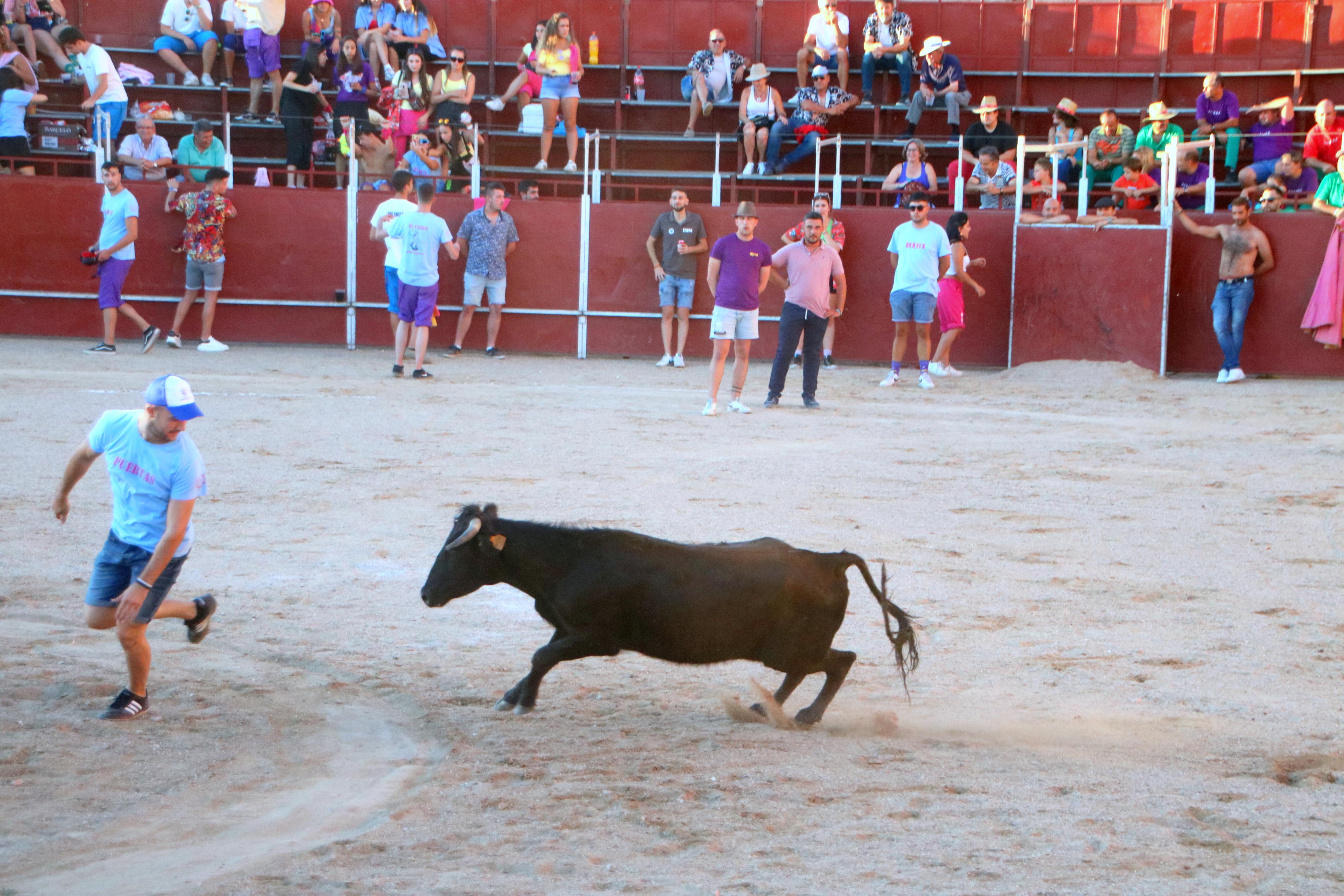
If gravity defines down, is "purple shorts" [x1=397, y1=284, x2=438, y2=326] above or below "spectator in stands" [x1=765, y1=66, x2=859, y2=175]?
below

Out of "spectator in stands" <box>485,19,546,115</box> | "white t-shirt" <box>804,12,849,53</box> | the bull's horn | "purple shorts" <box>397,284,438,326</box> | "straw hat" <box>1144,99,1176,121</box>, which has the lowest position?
the bull's horn

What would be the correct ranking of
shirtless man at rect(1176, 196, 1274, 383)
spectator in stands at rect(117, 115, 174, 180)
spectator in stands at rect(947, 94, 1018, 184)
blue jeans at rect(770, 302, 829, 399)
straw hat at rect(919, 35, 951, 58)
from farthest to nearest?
straw hat at rect(919, 35, 951, 58) < spectator in stands at rect(947, 94, 1018, 184) < spectator in stands at rect(117, 115, 174, 180) < shirtless man at rect(1176, 196, 1274, 383) < blue jeans at rect(770, 302, 829, 399)

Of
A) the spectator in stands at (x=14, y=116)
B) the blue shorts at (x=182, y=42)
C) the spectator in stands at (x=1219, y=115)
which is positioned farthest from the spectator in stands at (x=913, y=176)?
the spectator in stands at (x=14, y=116)

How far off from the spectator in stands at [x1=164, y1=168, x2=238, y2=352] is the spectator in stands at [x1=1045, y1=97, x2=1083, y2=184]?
986 centimetres

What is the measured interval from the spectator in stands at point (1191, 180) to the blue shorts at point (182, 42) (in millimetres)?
13247

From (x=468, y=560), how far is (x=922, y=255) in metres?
10.1

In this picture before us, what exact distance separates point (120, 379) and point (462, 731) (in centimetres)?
966

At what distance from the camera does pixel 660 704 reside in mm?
5090

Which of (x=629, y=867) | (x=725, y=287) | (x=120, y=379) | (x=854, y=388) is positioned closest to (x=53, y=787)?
(x=629, y=867)

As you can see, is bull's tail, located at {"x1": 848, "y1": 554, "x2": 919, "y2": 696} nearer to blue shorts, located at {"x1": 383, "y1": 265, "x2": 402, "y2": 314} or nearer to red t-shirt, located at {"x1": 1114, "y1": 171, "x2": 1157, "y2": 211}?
blue shorts, located at {"x1": 383, "y1": 265, "x2": 402, "y2": 314}

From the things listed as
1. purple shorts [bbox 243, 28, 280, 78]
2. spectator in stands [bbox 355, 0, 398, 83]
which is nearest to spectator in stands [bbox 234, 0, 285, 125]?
purple shorts [bbox 243, 28, 280, 78]

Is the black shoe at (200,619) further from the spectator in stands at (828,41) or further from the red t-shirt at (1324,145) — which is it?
the spectator in stands at (828,41)

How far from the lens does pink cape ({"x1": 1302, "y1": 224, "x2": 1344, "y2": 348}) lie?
1521cm

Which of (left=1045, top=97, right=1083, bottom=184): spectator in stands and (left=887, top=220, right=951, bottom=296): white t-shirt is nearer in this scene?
(left=887, top=220, right=951, bottom=296): white t-shirt
